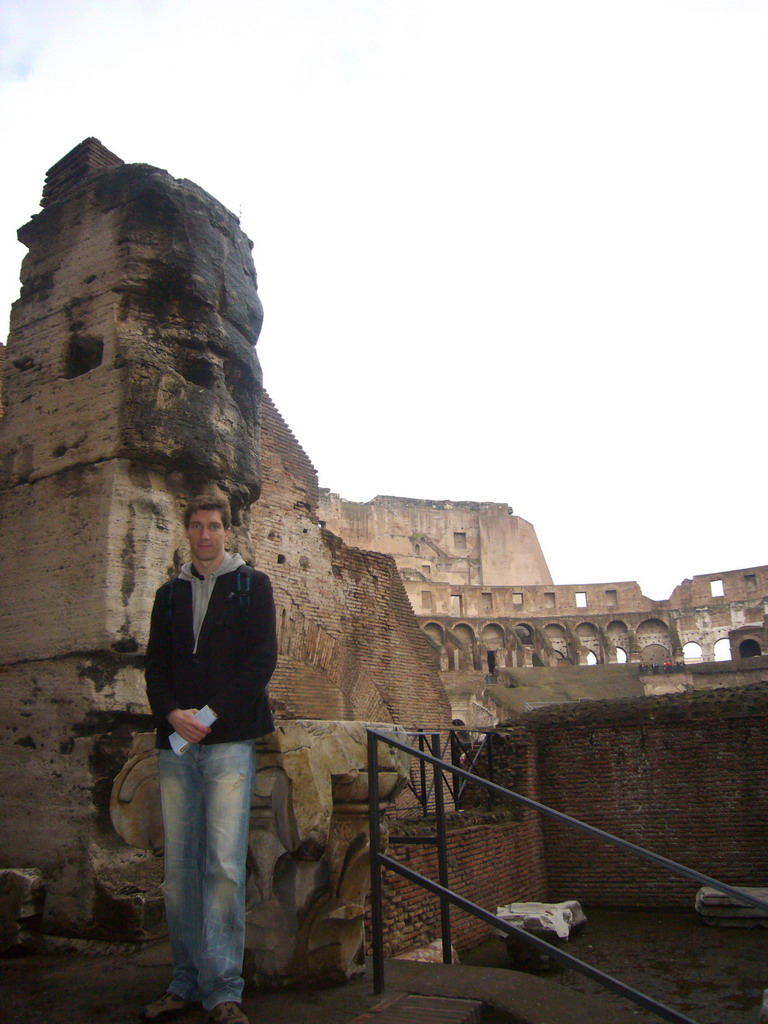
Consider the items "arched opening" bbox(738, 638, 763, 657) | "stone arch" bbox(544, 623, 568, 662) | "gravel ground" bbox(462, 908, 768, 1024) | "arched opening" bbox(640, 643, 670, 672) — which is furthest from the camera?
"arched opening" bbox(640, 643, 670, 672)

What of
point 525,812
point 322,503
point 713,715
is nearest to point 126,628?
point 525,812

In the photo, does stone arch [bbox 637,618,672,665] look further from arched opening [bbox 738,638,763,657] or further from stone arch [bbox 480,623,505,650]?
stone arch [bbox 480,623,505,650]

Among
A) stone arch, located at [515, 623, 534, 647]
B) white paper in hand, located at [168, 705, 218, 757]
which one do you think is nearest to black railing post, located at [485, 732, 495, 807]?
white paper in hand, located at [168, 705, 218, 757]

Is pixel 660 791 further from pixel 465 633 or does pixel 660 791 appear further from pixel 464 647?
pixel 465 633

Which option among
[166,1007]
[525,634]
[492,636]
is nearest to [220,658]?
[166,1007]

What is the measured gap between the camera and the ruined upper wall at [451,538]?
153 ft

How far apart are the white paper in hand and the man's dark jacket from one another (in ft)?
0.07

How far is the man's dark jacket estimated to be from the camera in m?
2.36

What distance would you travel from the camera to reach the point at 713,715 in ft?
30.8

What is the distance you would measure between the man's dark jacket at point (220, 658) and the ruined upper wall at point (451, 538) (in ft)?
141

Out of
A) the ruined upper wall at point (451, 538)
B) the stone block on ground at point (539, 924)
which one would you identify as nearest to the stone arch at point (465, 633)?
the ruined upper wall at point (451, 538)

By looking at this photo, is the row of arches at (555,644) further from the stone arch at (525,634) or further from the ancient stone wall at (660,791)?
the ancient stone wall at (660,791)

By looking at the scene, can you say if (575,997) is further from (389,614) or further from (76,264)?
(389,614)

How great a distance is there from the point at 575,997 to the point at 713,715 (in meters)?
7.87
